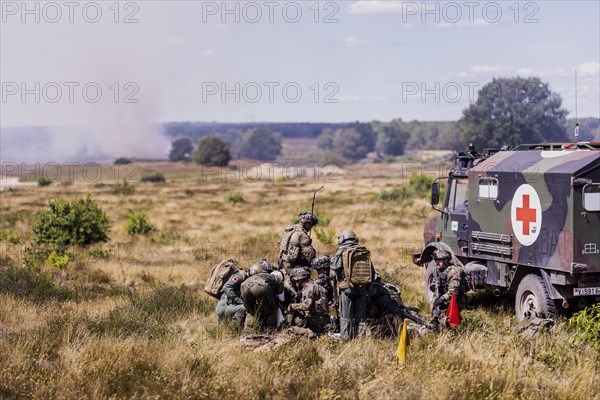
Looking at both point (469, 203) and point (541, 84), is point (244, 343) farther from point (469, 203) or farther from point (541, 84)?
point (541, 84)

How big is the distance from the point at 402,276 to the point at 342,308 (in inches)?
266

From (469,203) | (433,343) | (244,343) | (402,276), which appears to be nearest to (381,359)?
(433,343)

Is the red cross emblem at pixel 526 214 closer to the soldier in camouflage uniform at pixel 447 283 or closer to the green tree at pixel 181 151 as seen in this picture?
the soldier in camouflage uniform at pixel 447 283

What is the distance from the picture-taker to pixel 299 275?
12.1 meters

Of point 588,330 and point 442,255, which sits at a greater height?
point 442,255

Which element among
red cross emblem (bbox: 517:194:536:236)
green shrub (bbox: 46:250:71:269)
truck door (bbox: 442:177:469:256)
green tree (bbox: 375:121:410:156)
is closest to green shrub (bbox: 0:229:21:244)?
green shrub (bbox: 46:250:71:269)

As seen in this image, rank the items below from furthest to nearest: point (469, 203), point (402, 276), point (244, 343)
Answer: point (402, 276) → point (469, 203) → point (244, 343)

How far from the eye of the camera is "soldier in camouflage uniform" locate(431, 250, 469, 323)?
11844 mm

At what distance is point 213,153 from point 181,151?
51.1 metres

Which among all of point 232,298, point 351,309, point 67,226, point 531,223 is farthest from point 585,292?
point 67,226

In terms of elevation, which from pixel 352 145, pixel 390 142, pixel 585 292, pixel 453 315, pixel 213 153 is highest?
pixel 390 142

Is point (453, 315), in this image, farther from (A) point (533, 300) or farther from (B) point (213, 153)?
(B) point (213, 153)

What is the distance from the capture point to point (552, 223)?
1209cm

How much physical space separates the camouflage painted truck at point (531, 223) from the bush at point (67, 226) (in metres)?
13.6
